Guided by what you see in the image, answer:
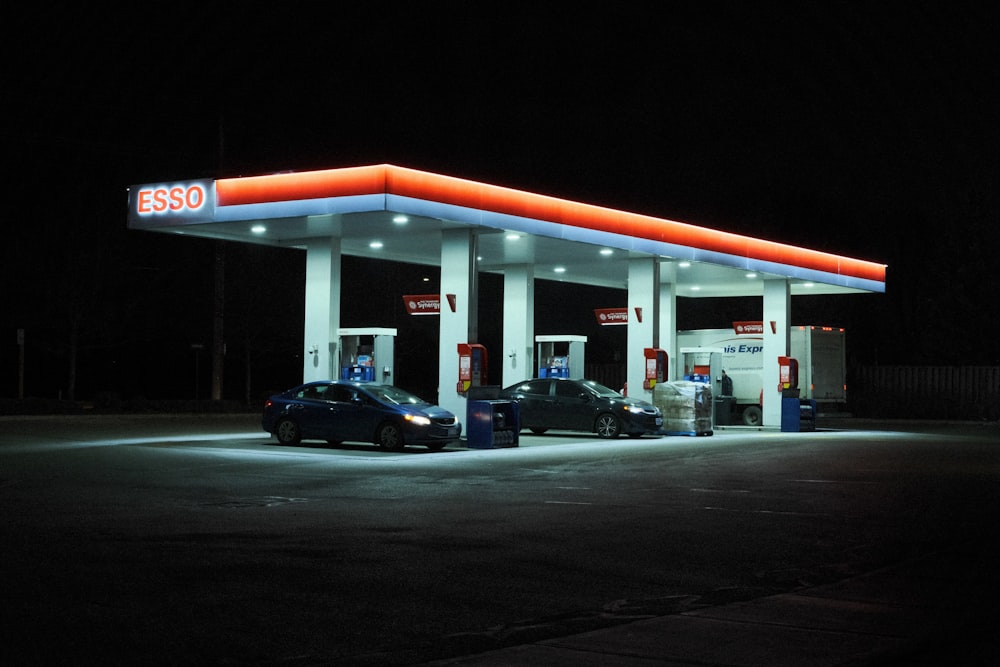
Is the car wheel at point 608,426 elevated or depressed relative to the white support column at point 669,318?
depressed

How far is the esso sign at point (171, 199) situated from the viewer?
25.7m

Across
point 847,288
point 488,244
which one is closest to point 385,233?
point 488,244

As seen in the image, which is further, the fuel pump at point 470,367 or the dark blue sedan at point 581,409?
the dark blue sedan at point 581,409

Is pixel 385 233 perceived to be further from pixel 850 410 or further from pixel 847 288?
pixel 850 410

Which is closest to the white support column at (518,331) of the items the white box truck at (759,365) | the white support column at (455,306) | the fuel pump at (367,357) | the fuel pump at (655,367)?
the fuel pump at (655,367)

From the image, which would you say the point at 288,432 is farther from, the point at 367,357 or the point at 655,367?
the point at 655,367

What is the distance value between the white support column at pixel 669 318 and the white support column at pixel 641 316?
7.58 ft

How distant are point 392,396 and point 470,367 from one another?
2136 millimetres

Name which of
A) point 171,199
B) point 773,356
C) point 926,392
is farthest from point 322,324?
point 926,392

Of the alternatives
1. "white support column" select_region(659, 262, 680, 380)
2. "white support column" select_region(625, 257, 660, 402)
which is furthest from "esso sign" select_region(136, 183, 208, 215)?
"white support column" select_region(659, 262, 680, 380)

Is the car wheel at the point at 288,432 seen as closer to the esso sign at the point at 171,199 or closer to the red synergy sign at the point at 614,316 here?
the esso sign at the point at 171,199

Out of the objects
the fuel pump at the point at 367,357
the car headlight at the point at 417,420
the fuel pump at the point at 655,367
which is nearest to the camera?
the car headlight at the point at 417,420

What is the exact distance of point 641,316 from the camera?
1304 inches

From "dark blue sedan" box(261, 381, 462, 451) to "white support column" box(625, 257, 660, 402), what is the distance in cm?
962
